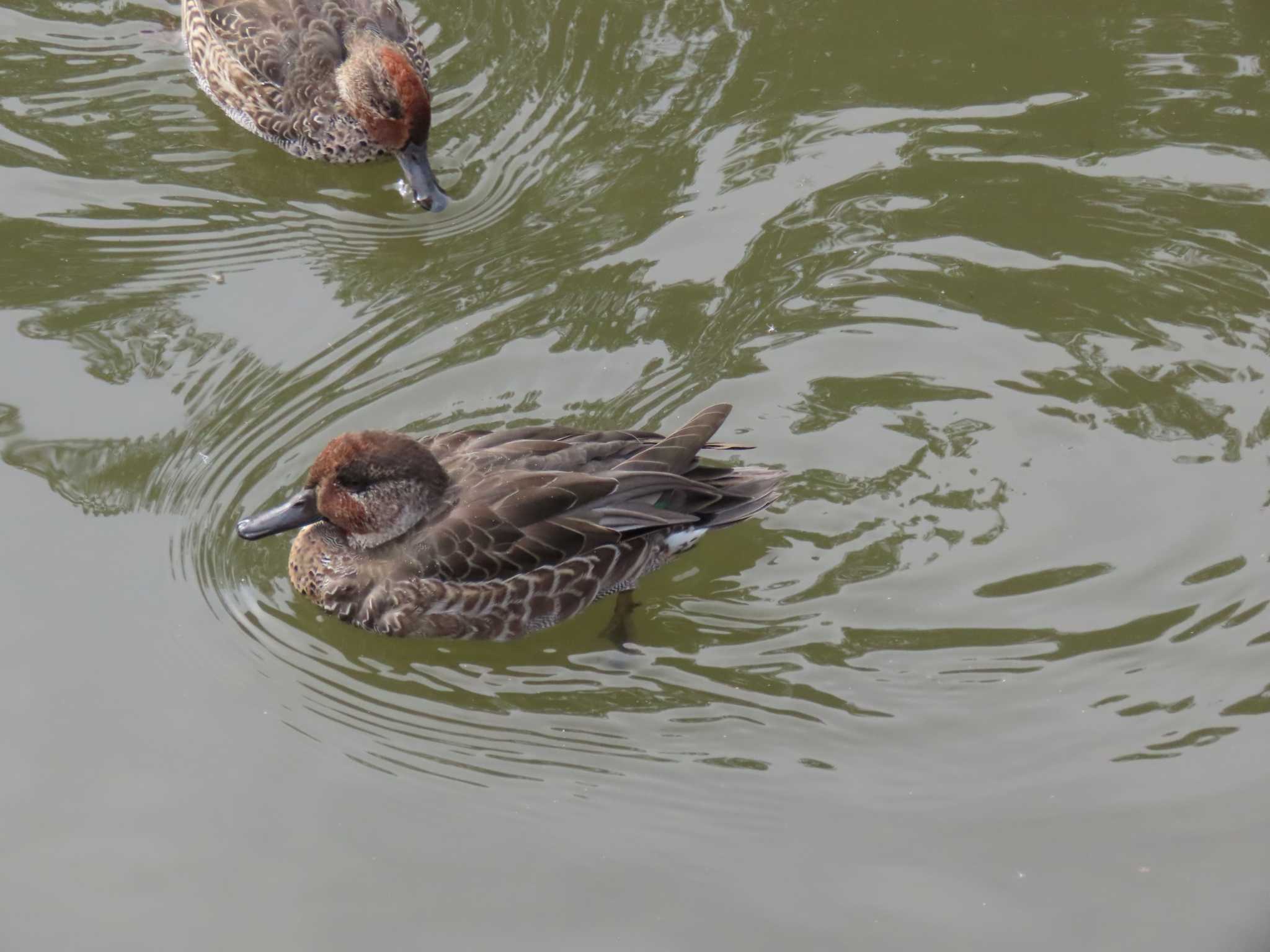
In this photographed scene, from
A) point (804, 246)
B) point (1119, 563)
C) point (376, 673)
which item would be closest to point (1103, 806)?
point (1119, 563)

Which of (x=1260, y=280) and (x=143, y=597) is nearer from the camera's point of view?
(x=143, y=597)

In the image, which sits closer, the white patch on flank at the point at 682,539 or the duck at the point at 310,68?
the white patch on flank at the point at 682,539

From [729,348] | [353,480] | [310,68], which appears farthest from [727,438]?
[310,68]

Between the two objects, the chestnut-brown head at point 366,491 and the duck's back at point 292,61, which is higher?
the duck's back at point 292,61

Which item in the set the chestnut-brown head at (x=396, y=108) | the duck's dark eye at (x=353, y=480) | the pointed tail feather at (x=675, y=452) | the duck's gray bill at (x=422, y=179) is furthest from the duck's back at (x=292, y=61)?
the pointed tail feather at (x=675, y=452)

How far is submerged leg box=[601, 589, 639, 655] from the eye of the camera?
7527 millimetres

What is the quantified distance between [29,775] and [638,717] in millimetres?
2534

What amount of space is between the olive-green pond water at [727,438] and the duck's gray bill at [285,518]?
1.26 ft

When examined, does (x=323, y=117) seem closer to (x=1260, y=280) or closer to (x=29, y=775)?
(x=29, y=775)

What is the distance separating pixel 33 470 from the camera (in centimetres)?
816

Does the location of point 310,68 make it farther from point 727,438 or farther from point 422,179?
point 727,438

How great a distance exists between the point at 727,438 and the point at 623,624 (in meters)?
1.16

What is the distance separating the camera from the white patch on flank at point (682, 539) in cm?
770

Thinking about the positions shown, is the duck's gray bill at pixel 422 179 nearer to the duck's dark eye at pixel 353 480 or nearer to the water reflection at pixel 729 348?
the water reflection at pixel 729 348
